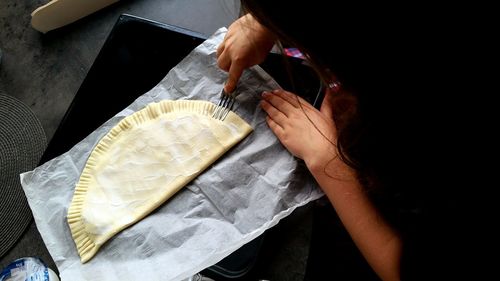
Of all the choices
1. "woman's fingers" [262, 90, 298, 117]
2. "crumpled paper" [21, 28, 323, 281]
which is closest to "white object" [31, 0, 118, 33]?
"crumpled paper" [21, 28, 323, 281]

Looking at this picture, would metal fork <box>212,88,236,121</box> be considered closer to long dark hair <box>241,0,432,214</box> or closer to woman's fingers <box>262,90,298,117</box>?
woman's fingers <box>262,90,298,117</box>

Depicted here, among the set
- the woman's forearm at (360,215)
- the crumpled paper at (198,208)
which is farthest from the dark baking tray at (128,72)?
the woman's forearm at (360,215)

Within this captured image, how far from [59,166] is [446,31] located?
537mm

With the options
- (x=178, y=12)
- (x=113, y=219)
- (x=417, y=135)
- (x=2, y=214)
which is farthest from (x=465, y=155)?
(x=2, y=214)

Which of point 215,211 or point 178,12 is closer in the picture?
point 215,211

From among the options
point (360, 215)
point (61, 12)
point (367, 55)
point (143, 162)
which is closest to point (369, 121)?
point (367, 55)

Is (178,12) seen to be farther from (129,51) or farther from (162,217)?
(162,217)

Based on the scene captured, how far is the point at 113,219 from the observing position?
1.89ft

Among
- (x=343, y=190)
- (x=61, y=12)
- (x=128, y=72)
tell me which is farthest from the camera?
(x=61, y=12)

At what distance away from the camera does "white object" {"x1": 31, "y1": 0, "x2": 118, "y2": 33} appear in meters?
0.81

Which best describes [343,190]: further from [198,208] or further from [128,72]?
[128,72]

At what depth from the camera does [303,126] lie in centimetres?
58

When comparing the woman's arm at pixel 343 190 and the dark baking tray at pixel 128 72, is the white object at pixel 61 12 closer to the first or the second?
the dark baking tray at pixel 128 72

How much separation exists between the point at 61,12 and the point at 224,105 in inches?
17.1
